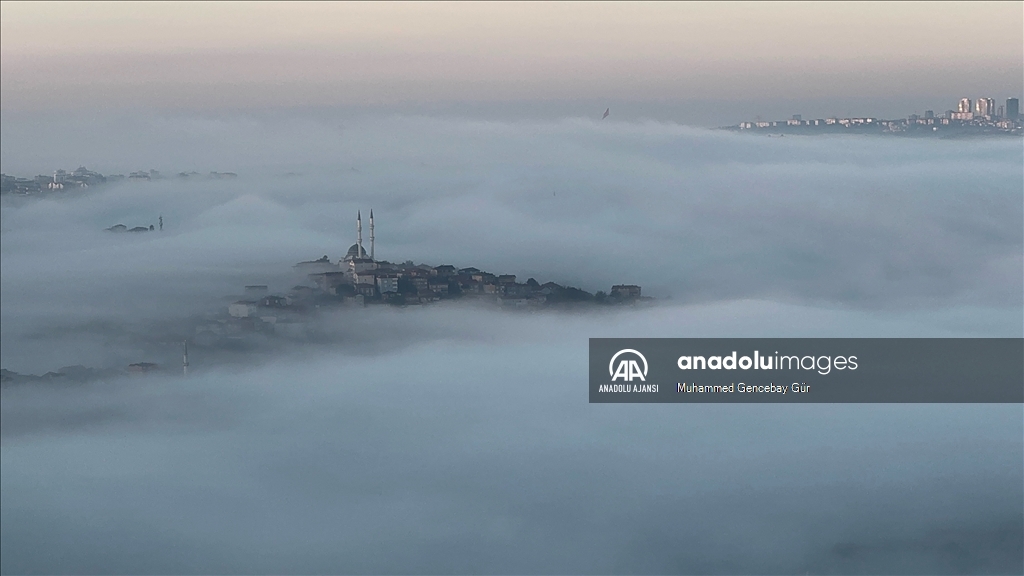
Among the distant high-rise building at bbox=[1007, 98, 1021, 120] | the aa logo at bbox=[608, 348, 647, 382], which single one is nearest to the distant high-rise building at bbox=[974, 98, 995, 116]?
the distant high-rise building at bbox=[1007, 98, 1021, 120]

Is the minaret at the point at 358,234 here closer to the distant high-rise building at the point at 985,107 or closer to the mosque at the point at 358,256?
the mosque at the point at 358,256

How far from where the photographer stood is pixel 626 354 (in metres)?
19.6

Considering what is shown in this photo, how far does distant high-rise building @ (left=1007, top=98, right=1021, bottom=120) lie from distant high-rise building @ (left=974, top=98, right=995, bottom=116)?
37cm

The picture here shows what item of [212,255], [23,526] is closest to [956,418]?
[23,526]

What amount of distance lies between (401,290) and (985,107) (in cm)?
1579

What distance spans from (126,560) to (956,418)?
→ 11971 millimetres

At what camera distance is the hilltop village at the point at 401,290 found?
1075 inches

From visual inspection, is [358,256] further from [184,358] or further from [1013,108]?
[1013,108]

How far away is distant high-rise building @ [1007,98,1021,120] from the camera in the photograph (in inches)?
1373

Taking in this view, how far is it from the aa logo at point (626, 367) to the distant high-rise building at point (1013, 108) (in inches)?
747

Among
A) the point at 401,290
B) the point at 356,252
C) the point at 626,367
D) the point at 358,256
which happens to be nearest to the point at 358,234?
the point at 356,252

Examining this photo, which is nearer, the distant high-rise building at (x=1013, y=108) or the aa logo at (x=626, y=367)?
the aa logo at (x=626, y=367)

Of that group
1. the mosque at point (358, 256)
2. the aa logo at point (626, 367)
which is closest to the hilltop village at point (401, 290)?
the mosque at point (358, 256)

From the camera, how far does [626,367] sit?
19375 mm
